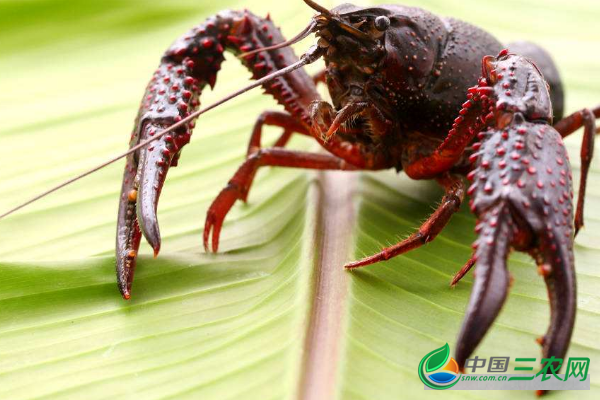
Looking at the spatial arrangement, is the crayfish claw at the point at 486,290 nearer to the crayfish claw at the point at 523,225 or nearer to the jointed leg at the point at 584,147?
the crayfish claw at the point at 523,225

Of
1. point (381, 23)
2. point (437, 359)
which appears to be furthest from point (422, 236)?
point (381, 23)

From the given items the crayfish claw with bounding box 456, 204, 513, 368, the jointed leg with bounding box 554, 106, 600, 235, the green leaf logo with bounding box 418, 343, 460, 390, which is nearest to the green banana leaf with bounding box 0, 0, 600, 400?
the green leaf logo with bounding box 418, 343, 460, 390

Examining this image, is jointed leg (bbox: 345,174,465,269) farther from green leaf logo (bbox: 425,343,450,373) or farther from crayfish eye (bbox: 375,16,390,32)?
crayfish eye (bbox: 375,16,390,32)

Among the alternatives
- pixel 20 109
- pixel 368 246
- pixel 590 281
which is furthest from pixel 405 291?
pixel 20 109

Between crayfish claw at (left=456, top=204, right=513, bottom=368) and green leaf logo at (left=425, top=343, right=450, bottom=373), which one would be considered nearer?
crayfish claw at (left=456, top=204, right=513, bottom=368)

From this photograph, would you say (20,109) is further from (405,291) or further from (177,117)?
(405,291)

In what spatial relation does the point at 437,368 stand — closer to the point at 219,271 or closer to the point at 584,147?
the point at 219,271
